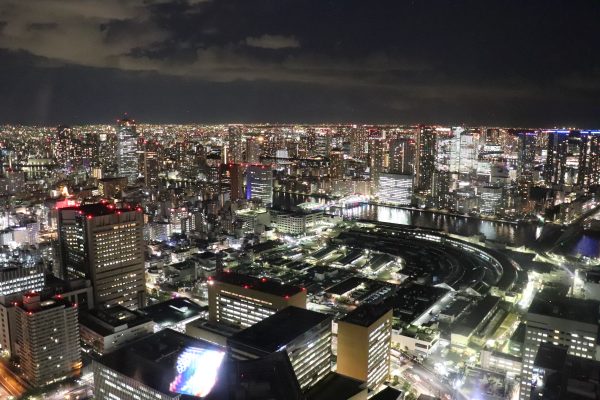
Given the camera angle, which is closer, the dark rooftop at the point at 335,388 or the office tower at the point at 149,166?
the dark rooftop at the point at 335,388

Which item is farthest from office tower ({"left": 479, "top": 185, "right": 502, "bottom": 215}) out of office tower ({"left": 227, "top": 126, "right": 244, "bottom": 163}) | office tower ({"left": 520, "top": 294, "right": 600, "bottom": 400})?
office tower ({"left": 227, "top": 126, "right": 244, "bottom": 163})

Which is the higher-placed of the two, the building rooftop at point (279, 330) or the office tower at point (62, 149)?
the office tower at point (62, 149)

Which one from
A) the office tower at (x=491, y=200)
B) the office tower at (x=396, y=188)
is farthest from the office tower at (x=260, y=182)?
the office tower at (x=491, y=200)

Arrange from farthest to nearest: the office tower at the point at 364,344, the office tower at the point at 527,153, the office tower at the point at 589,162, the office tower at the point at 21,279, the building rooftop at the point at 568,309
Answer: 1. the office tower at the point at 527,153
2. the office tower at the point at 589,162
3. the office tower at the point at 21,279
4. the building rooftop at the point at 568,309
5. the office tower at the point at 364,344

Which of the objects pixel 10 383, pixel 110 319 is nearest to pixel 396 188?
pixel 110 319

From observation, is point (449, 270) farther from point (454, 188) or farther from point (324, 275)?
point (454, 188)

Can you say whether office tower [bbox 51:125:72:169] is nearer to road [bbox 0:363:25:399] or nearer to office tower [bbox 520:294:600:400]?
road [bbox 0:363:25:399]

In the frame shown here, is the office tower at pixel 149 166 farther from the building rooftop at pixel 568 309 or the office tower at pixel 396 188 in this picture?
the building rooftop at pixel 568 309

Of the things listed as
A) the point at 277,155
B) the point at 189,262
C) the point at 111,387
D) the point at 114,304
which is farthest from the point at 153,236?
the point at 277,155
